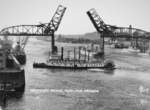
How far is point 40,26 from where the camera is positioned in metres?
118

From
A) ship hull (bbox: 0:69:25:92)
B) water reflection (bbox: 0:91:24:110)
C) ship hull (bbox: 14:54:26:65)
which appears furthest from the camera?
ship hull (bbox: 14:54:26:65)

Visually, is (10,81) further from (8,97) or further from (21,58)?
(21,58)

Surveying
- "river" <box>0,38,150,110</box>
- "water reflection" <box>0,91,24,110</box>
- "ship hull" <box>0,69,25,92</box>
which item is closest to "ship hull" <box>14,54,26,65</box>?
"river" <box>0,38,150,110</box>

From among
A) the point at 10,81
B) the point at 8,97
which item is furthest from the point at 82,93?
the point at 10,81

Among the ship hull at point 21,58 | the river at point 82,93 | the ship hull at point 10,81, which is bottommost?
the river at point 82,93

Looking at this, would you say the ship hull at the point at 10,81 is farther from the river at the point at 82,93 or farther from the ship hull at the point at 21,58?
the ship hull at the point at 21,58

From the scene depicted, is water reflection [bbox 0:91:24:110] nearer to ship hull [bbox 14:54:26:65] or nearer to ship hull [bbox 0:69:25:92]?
ship hull [bbox 0:69:25:92]

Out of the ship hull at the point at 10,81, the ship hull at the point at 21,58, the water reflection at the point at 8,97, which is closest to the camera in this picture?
the water reflection at the point at 8,97

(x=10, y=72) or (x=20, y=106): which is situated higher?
(x=10, y=72)

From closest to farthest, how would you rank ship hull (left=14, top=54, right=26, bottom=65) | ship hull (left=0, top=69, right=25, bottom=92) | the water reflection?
1. the water reflection
2. ship hull (left=0, top=69, right=25, bottom=92)
3. ship hull (left=14, top=54, right=26, bottom=65)

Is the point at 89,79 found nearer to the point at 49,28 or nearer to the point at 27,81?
the point at 27,81

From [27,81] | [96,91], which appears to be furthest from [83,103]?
[27,81]

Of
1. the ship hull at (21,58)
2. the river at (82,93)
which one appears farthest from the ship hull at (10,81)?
the ship hull at (21,58)

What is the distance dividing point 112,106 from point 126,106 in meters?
1.79
